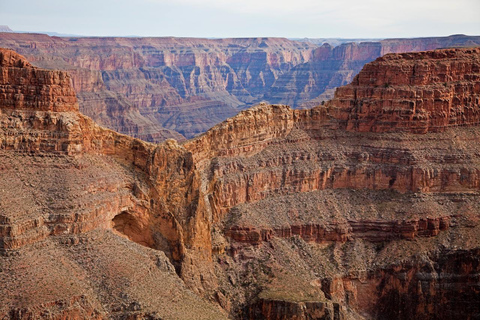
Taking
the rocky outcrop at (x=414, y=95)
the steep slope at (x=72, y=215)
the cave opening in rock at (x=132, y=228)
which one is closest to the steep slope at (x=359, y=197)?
the rocky outcrop at (x=414, y=95)

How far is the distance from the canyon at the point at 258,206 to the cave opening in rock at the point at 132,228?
0.13 m

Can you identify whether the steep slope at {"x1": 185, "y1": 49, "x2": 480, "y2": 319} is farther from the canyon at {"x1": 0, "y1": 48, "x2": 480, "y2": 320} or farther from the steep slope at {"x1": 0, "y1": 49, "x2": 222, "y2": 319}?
the steep slope at {"x1": 0, "y1": 49, "x2": 222, "y2": 319}

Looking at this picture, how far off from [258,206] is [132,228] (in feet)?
49.0

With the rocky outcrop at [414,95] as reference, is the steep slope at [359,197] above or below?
below

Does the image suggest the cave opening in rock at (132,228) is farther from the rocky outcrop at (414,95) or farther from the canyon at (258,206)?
the rocky outcrop at (414,95)

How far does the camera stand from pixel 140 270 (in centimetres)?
5628

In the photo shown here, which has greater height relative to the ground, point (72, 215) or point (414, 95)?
point (414, 95)

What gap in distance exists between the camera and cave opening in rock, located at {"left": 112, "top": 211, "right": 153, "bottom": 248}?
64.0 metres

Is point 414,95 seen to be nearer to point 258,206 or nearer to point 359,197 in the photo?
point 359,197

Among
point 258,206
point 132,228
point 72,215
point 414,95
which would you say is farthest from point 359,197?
point 72,215

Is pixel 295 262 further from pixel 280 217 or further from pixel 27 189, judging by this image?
pixel 27 189

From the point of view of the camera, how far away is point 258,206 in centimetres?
7525

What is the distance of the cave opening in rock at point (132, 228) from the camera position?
210 feet

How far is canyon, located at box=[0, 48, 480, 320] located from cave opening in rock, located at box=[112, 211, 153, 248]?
0.13m
